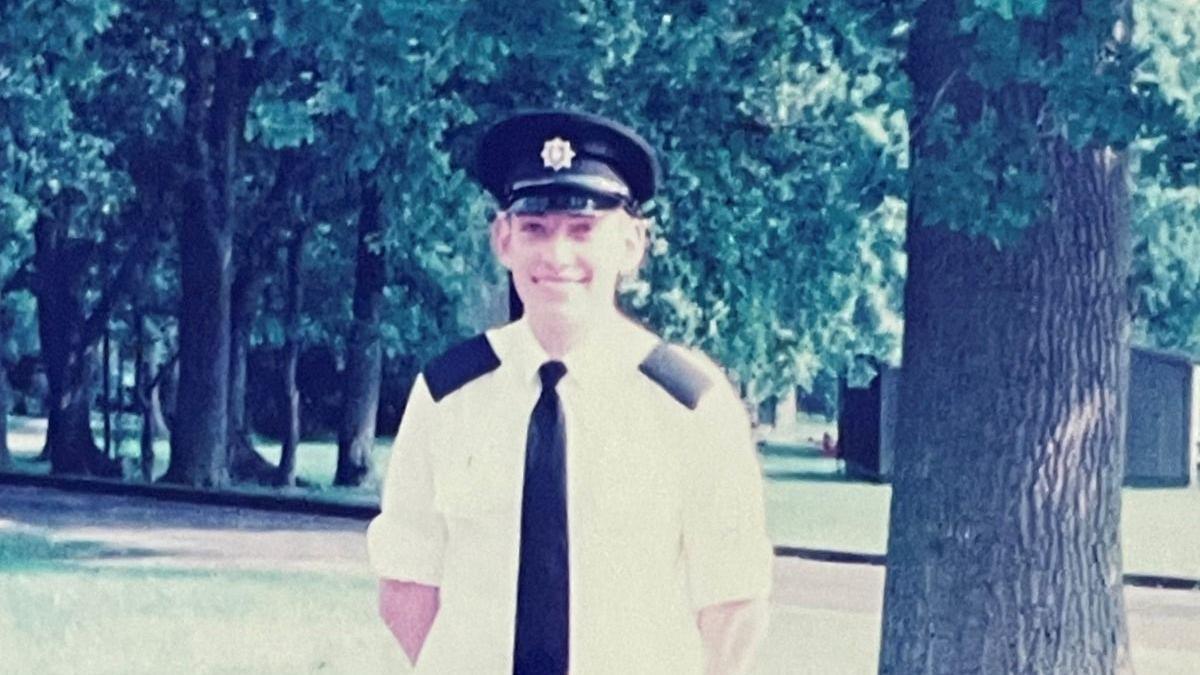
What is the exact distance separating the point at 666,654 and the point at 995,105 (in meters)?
4.79

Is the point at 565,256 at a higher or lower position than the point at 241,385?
lower

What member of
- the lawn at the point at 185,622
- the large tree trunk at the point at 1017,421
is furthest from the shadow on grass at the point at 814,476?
the large tree trunk at the point at 1017,421

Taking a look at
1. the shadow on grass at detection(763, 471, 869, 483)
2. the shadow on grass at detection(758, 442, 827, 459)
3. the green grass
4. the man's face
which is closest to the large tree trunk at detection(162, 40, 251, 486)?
the green grass

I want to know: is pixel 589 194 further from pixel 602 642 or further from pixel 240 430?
pixel 240 430

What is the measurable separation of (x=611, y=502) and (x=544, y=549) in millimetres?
161

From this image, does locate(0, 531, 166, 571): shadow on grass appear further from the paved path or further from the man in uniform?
the man in uniform

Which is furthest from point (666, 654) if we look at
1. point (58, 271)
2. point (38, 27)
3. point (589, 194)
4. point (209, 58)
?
point (58, 271)

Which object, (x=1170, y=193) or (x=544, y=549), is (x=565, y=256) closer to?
(x=544, y=549)

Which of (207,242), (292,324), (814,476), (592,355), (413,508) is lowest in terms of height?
(814,476)

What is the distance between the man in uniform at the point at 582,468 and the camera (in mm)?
4332

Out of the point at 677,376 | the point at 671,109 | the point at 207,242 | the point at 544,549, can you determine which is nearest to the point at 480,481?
the point at 544,549

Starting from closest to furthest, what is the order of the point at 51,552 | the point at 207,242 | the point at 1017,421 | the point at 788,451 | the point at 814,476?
the point at 1017,421
the point at 51,552
the point at 207,242
the point at 814,476
the point at 788,451

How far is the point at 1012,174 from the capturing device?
8.52m

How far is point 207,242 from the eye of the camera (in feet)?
97.9
